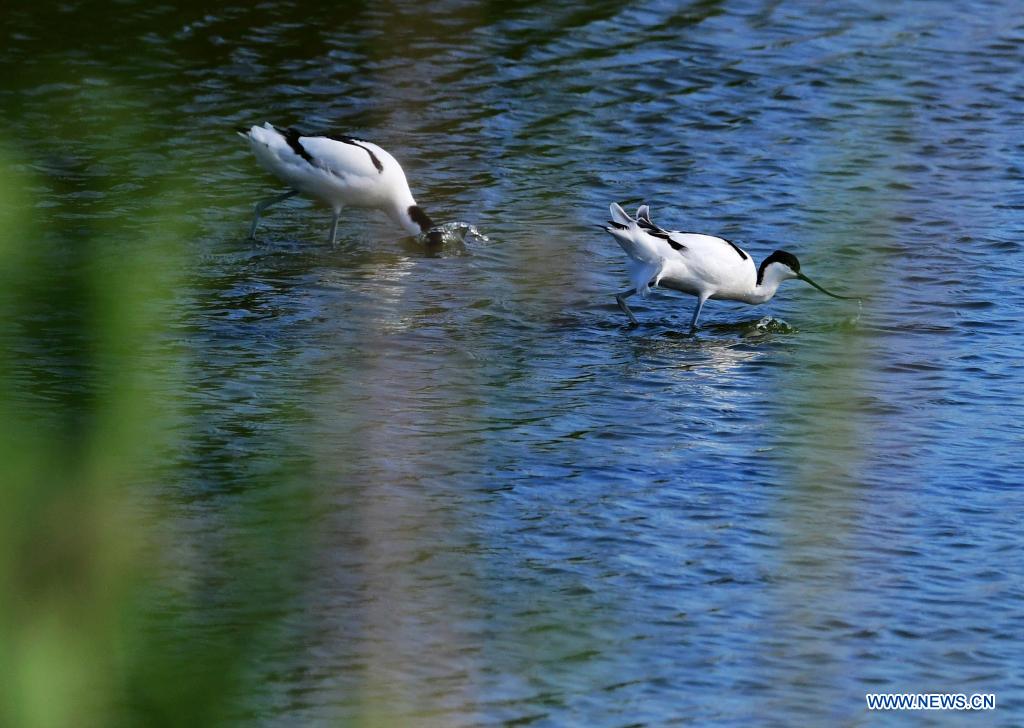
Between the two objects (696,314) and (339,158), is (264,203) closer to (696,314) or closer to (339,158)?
(339,158)

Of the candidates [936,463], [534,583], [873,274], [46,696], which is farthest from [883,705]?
[873,274]

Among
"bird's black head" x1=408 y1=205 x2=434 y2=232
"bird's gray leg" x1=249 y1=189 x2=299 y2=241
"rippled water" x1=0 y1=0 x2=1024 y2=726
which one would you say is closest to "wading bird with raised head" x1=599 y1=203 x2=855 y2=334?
"rippled water" x1=0 y1=0 x2=1024 y2=726

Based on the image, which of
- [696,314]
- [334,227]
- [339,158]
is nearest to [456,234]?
[334,227]

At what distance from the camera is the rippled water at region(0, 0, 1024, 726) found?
17.5 feet

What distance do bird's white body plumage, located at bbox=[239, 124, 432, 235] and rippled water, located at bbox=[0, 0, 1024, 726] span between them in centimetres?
37

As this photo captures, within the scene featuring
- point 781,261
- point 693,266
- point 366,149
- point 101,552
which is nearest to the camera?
point 101,552

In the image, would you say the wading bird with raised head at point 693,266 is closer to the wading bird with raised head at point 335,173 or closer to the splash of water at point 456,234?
the splash of water at point 456,234

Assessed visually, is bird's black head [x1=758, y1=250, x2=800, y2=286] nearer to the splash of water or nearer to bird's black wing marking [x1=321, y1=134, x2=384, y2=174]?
the splash of water

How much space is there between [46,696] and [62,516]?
522 millimetres

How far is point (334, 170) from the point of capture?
11.7m

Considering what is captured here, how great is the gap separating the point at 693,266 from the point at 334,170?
119 inches

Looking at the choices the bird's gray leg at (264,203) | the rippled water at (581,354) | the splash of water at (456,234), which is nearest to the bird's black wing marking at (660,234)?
the rippled water at (581,354)

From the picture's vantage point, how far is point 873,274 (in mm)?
11281

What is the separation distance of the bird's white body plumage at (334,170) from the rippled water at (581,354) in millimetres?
369
